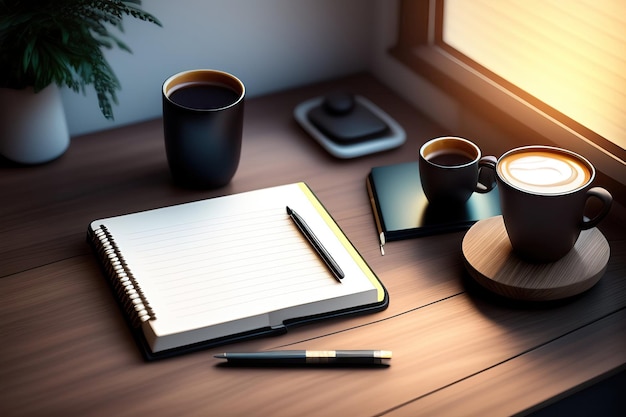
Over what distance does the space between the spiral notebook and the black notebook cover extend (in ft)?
0.26

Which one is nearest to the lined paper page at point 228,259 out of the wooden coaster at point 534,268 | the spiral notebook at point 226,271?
the spiral notebook at point 226,271

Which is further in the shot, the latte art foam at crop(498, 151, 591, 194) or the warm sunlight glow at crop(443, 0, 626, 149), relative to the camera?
the warm sunlight glow at crop(443, 0, 626, 149)

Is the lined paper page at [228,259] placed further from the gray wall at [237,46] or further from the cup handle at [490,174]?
the gray wall at [237,46]

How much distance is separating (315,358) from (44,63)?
57cm

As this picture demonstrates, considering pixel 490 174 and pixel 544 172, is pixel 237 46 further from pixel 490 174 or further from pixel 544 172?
pixel 544 172

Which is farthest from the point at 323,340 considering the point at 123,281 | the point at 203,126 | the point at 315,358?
the point at 203,126

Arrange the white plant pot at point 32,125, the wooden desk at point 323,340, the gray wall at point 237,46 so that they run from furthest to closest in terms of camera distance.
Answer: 1. the gray wall at point 237,46
2. the white plant pot at point 32,125
3. the wooden desk at point 323,340

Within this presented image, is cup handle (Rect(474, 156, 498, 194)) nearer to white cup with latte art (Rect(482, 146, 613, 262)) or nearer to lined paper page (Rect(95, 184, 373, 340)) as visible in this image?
white cup with latte art (Rect(482, 146, 613, 262))

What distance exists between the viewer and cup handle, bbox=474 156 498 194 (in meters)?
1.05

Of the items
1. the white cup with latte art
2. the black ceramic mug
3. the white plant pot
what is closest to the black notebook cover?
the white cup with latte art

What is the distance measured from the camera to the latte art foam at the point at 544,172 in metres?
0.94

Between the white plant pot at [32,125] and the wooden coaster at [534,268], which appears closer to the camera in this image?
the wooden coaster at [534,268]

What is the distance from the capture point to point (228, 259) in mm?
1018

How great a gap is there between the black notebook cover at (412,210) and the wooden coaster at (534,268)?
0.22ft
